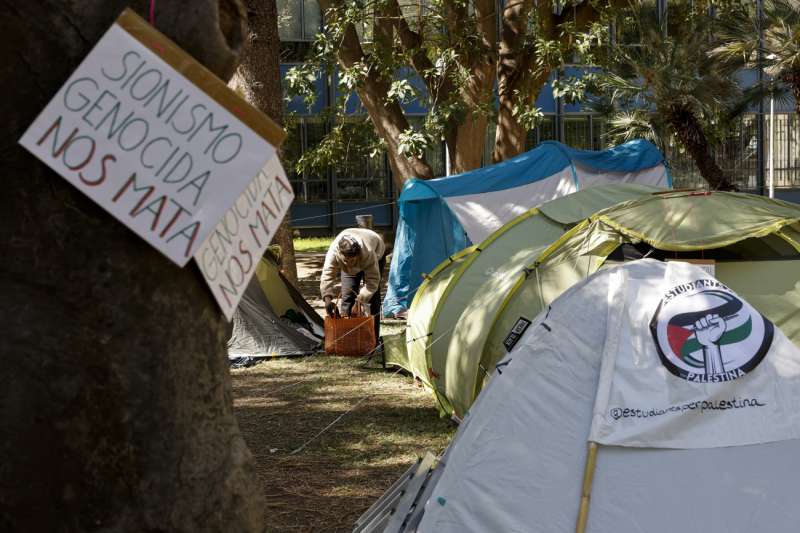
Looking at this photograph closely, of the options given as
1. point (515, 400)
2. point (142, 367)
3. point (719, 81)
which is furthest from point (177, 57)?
point (719, 81)

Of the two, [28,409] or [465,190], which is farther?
[465,190]

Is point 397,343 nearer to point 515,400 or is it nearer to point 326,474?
point 326,474

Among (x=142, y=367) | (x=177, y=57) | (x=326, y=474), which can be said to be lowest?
(x=326, y=474)

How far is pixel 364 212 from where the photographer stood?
28422 millimetres

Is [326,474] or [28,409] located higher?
[28,409]

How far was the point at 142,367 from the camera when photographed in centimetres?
244

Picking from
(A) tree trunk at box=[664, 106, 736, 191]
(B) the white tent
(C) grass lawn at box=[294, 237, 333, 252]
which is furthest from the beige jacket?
(C) grass lawn at box=[294, 237, 333, 252]

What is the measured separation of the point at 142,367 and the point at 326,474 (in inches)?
167

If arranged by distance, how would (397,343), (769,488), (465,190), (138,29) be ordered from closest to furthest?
(138,29) < (769,488) < (397,343) < (465,190)

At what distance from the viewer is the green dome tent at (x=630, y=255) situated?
676 centimetres

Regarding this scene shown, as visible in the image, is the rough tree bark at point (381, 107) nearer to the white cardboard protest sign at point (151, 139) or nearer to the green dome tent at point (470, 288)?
the green dome tent at point (470, 288)

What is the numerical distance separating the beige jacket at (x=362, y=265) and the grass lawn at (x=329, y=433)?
1013mm

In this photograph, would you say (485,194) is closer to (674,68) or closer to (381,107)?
(381,107)

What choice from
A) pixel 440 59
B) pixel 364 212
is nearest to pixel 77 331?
pixel 440 59
